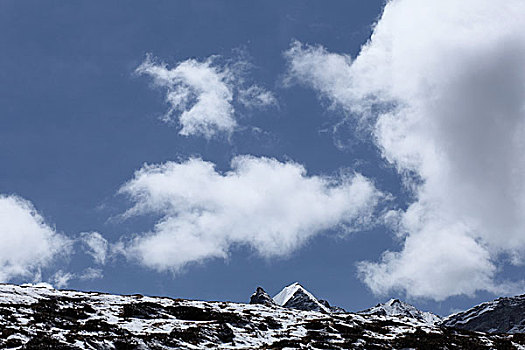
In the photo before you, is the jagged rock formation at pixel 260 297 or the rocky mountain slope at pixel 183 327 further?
the jagged rock formation at pixel 260 297

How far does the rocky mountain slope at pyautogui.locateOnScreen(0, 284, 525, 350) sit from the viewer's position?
117 feet

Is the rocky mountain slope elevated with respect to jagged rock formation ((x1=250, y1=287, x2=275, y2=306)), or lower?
lower

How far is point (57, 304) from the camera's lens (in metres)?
46.3

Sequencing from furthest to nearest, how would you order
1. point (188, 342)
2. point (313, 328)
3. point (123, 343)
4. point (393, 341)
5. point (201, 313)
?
point (201, 313) → point (313, 328) → point (393, 341) → point (188, 342) → point (123, 343)

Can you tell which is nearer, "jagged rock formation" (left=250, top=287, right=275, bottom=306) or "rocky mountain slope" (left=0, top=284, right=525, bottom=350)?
"rocky mountain slope" (left=0, top=284, right=525, bottom=350)

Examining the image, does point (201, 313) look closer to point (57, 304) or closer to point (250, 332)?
point (250, 332)

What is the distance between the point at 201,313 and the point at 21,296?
16215 mm

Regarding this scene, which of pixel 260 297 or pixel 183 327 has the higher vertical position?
pixel 260 297

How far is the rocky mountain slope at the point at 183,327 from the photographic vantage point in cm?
3572

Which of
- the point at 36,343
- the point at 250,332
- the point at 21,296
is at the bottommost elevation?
the point at 36,343

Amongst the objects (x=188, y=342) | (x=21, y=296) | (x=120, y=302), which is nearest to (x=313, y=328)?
(x=188, y=342)

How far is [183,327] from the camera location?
4284 centimetres

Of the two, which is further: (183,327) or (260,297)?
(260,297)

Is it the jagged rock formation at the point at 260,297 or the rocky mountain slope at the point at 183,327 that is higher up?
the jagged rock formation at the point at 260,297
